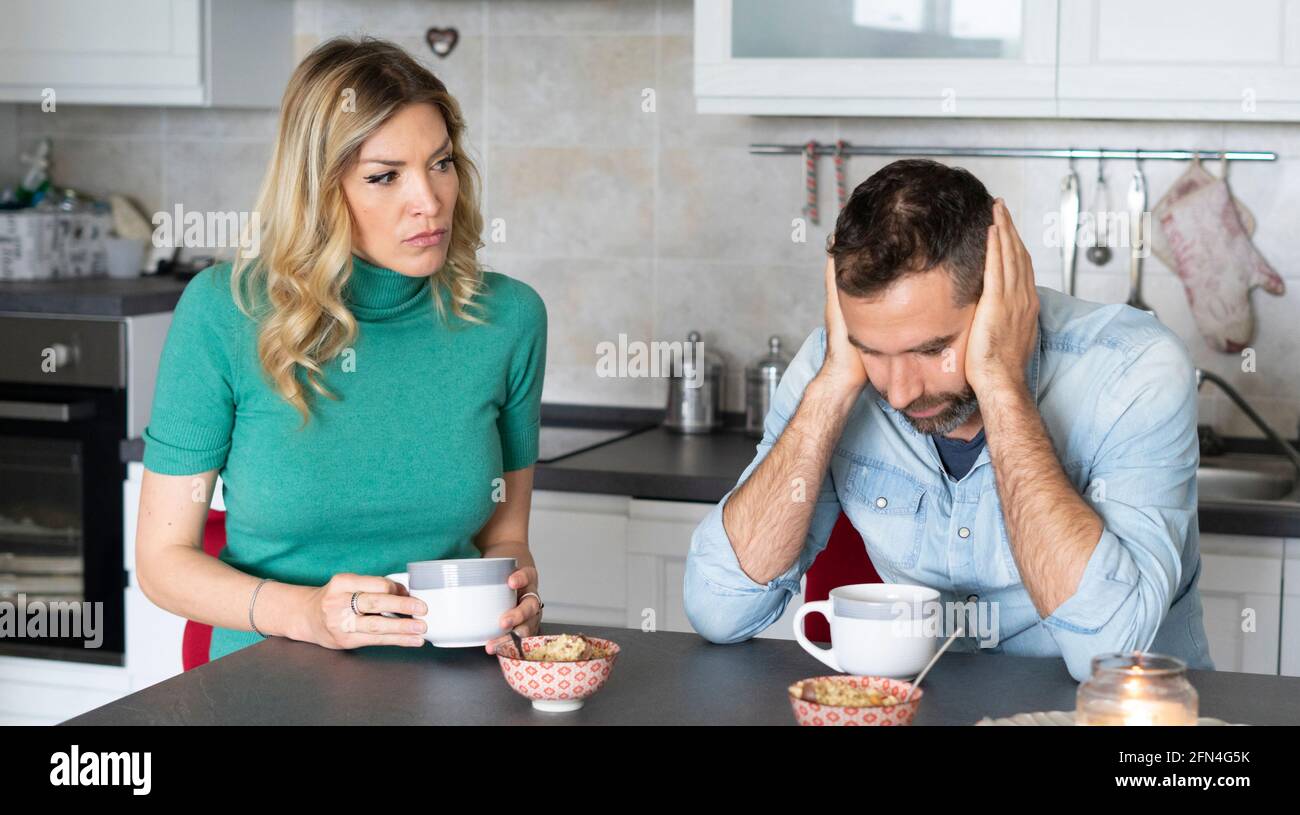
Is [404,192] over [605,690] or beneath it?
over

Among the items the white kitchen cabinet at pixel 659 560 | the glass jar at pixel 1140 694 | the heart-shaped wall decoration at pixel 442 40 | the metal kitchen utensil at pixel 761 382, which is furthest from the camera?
the heart-shaped wall decoration at pixel 442 40

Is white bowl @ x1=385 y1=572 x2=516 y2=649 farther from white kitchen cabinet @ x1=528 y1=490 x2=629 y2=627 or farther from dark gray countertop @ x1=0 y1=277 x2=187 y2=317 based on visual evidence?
dark gray countertop @ x1=0 y1=277 x2=187 y2=317

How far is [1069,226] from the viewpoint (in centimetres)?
287

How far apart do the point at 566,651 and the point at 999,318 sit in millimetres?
567

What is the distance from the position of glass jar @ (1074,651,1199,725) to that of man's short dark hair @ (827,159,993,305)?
1.66 ft

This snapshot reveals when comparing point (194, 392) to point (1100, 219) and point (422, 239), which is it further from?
point (1100, 219)

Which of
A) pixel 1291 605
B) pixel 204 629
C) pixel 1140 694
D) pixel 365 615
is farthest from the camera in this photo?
pixel 1291 605

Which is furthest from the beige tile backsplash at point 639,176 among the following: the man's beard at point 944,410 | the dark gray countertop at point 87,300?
the man's beard at point 944,410

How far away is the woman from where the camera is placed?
65.3 inches

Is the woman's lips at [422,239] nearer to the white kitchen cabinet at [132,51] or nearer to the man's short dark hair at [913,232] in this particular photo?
the man's short dark hair at [913,232]

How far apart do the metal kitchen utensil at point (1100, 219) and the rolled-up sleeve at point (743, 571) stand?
51.3 inches

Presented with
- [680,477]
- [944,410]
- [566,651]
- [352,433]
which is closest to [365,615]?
[566,651]

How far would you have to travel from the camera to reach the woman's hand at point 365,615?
1409mm
